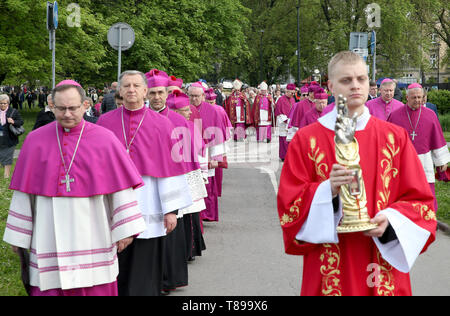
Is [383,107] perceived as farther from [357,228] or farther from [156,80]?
[357,228]

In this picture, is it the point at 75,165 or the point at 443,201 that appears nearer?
the point at 75,165

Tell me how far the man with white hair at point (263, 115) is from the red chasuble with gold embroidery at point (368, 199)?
21.6 metres

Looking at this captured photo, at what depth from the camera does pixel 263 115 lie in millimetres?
25672

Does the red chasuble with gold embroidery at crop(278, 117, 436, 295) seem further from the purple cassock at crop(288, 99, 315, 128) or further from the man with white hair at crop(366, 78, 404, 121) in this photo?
the purple cassock at crop(288, 99, 315, 128)

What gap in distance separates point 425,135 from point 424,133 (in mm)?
29

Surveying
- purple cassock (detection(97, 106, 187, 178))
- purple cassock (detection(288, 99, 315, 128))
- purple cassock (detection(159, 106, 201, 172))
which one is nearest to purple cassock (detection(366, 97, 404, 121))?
purple cassock (detection(288, 99, 315, 128))

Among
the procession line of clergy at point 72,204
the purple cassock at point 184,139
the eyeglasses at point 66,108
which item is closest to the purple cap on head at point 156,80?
the purple cassock at point 184,139

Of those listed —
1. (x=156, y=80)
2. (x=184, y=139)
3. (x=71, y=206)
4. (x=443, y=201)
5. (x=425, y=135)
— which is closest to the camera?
(x=71, y=206)

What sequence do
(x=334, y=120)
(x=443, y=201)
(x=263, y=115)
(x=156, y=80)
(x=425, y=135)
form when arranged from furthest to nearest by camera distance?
(x=263, y=115) < (x=443, y=201) < (x=425, y=135) < (x=156, y=80) < (x=334, y=120)

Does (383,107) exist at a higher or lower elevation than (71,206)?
higher

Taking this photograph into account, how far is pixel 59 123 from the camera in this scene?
15.3 feet

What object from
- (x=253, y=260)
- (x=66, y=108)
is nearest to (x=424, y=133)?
(x=253, y=260)

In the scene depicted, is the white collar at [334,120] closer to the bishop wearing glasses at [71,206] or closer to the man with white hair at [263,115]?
the bishop wearing glasses at [71,206]

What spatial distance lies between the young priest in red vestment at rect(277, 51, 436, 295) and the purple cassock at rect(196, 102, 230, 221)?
6.13 m
